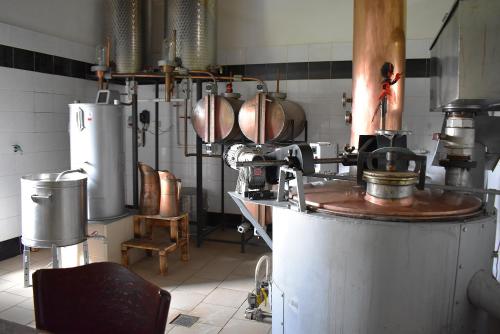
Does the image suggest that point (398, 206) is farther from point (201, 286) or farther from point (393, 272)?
point (201, 286)

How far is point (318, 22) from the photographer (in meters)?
4.51

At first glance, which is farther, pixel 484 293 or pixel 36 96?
pixel 36 96

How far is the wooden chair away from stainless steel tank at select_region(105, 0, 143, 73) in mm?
3509

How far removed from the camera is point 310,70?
459 cm

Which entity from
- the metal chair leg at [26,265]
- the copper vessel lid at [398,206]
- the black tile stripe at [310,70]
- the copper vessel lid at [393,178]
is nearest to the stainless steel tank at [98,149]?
the metal chair leg at [26,265]

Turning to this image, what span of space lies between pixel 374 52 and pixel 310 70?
195 cm

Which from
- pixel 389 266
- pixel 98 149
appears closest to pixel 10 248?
pixel 98 149

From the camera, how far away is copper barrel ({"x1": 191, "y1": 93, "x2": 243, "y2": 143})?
4062 mm

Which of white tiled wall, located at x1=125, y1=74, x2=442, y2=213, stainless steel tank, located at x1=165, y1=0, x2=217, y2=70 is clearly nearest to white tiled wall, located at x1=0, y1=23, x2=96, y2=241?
white tiled wall, located at x1=125, y1=74, x2=442, y2=213

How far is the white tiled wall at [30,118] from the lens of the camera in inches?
154

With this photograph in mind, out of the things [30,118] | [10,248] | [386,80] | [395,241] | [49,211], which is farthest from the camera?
[30,118]

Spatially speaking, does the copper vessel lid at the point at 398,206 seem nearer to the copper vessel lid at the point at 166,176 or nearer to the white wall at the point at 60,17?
the copper vessel lid at the point at 166,176

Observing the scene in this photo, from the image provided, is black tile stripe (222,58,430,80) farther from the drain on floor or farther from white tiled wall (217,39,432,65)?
the drain on floor

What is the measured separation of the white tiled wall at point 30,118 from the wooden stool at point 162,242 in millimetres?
1234
